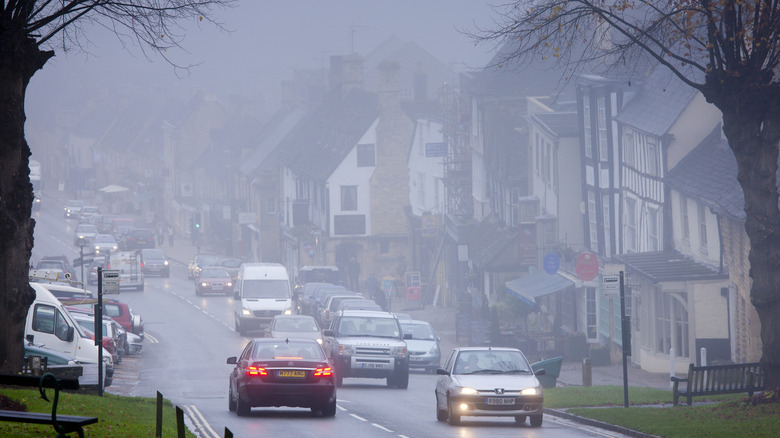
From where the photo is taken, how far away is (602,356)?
37000 mm

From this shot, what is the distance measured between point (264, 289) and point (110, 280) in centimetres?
2145

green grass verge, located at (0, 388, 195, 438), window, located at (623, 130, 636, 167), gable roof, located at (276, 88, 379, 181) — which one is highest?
gable roof, located at (276, 88, 379, 181)

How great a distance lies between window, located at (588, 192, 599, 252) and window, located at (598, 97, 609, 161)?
2138mm

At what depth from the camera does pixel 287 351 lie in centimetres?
2045

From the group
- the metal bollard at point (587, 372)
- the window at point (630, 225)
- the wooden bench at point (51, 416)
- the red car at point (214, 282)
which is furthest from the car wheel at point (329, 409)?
the red car at point (214, 282)

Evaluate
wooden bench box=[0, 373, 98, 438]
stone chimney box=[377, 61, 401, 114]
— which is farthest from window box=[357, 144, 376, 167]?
wooden bench box=[0, 373, 98, 438]

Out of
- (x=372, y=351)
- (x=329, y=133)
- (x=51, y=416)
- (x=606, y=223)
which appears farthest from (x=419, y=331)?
(x=329, y=133)

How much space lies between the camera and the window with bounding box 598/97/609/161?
40812 millimetres

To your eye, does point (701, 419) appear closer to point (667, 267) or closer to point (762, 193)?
point (762, 193)

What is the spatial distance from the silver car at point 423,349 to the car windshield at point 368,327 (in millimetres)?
5892

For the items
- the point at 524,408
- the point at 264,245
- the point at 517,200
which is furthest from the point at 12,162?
the point at 264,245

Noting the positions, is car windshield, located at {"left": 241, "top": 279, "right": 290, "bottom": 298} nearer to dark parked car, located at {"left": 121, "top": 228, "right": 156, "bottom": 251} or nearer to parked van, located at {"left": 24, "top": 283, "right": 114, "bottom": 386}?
parked van, located at {"left": 24, "top": 283, "right": 114, "bottom": 386}

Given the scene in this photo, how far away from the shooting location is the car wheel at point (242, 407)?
20.2m

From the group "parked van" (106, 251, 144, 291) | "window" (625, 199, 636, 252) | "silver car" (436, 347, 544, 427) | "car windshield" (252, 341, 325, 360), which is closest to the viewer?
"silver car" (436, 347, 544, 427)
